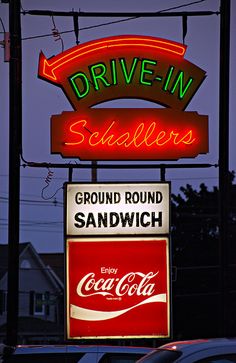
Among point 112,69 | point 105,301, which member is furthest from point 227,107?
point 105,301

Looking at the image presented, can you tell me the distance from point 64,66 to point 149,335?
4.58 meters

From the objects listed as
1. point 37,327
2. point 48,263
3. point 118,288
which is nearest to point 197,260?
point 37,327

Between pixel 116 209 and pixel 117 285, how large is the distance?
1.23 meters

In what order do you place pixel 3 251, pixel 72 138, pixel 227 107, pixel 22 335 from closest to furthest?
pixel 227 107
pixel 72 138
pixel 22 335
pixel 3 251

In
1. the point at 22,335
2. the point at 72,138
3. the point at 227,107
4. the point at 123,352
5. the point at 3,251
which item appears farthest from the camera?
the point at 3,251

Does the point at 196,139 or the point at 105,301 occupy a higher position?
the point at 196,139

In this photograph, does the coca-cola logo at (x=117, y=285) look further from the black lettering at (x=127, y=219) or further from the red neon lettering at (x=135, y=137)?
the red neon lettering at (x=135, y=137)

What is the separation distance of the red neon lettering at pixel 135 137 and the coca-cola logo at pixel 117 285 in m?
2.06

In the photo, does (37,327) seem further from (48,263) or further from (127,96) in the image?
(127,96)

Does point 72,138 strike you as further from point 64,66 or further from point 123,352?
point 123,352

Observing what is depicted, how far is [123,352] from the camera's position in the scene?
33.3 ft

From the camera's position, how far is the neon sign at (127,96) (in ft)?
48.0

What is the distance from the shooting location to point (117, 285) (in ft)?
47.6

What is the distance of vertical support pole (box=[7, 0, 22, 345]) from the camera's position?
13328mm
